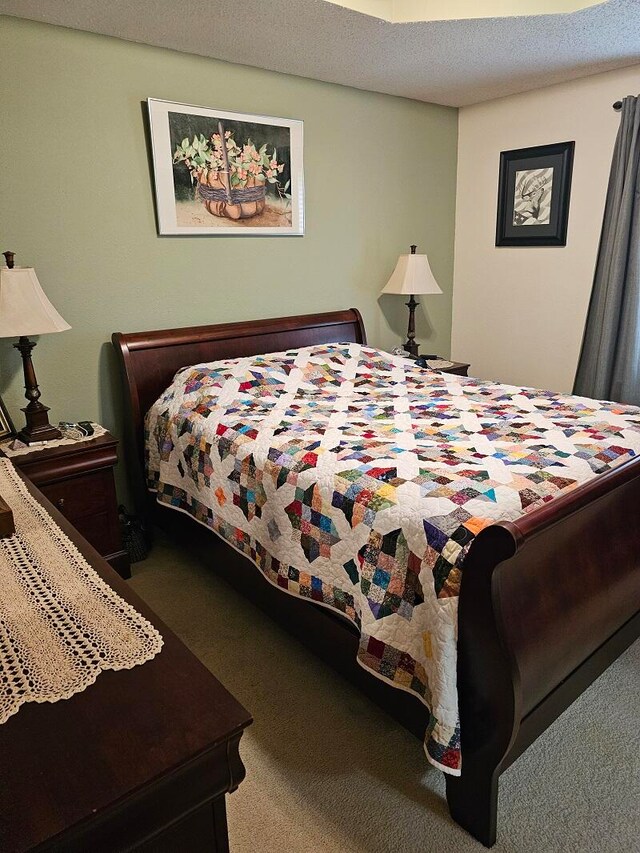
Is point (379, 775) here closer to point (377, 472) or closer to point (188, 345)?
point (377, 472)

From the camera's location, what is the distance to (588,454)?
6.03 ft

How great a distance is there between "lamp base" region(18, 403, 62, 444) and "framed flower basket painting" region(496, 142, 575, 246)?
303cm

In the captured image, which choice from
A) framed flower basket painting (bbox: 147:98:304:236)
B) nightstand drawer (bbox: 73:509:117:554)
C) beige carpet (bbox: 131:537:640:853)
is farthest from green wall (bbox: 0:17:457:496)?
beige carpet (bbox: 131:537:640:853)

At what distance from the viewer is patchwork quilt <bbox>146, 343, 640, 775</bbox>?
1438 millimetres

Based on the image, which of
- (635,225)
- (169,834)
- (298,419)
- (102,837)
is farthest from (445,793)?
(635,225)

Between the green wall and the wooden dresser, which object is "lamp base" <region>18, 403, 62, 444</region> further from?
the wooden dresser

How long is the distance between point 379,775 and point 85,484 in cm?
157

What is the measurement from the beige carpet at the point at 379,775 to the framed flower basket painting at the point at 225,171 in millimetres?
2061

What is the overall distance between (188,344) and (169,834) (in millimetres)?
2373

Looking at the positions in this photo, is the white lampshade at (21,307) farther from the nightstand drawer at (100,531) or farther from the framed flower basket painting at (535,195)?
the framed flower basket painting at (535,195)

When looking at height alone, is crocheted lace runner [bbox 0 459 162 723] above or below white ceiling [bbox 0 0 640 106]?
below

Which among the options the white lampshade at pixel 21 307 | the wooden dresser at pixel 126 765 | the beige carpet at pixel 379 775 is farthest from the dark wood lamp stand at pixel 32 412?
the wooden dresser at pixel 126 765

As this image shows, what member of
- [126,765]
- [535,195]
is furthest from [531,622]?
[535,195]

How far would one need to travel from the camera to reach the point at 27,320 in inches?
87.2
